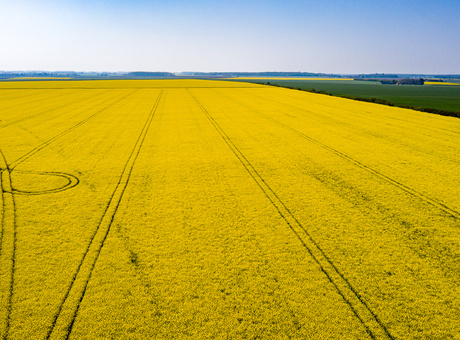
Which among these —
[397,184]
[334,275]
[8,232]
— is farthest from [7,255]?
[397,184]

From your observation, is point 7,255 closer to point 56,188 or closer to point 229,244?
point 56,188

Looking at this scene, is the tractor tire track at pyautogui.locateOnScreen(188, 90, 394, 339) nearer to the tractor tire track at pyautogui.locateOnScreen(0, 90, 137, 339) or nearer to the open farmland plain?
the open farmland plain

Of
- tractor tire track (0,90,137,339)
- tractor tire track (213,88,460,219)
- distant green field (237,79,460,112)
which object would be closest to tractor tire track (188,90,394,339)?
tractor tire track (213,88,460,219)

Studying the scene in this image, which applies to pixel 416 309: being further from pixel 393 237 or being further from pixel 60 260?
pixel 60 260

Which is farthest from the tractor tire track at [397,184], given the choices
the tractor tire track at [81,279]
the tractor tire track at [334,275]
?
the tractor tire track at [81,279]

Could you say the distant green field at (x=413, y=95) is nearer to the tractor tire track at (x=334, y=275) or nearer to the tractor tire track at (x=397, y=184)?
the tractor tire track at (x=397, y=184)

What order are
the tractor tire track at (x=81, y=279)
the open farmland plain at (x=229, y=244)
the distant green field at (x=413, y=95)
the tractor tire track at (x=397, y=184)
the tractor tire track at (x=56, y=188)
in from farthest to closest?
the distant green field at (x=413, y=95) < the tractor tire track at (x=56, y=188) < the tractor tire track at (x=397, y=184) < the open farmland plain at (x=229, y=244) < the tractor tire track at (x=81, y=279)
